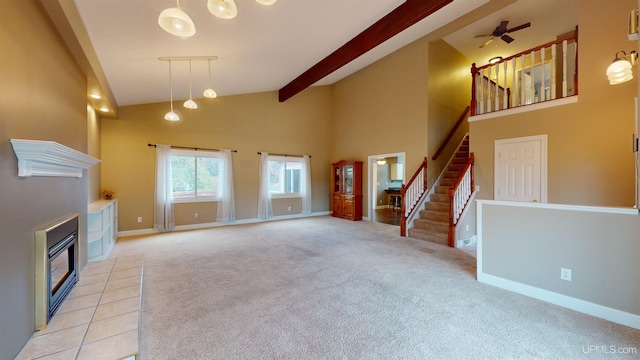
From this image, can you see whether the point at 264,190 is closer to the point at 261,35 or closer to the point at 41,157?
the point at 261,35

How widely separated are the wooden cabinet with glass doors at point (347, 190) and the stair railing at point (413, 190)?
2032mm

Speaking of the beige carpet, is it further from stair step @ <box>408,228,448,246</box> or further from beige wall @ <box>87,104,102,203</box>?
beige wall @ <box>87,104,102,203</box>

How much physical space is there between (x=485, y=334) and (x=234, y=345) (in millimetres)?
2002

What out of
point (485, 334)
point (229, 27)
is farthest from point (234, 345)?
point (229, 27)

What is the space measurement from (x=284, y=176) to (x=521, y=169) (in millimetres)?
5854

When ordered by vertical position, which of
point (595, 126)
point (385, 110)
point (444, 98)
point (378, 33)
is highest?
point (378, 33)

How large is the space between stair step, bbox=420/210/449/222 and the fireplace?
568 centimetres

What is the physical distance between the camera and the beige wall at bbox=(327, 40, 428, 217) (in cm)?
605

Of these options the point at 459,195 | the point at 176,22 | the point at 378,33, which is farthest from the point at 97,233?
the point at 459,195

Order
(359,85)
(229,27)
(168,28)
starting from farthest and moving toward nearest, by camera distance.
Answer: (359,85) → (229,27) → (168,28)

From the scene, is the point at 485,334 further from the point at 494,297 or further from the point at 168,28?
the point at 168,28

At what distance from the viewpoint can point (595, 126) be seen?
141 inches

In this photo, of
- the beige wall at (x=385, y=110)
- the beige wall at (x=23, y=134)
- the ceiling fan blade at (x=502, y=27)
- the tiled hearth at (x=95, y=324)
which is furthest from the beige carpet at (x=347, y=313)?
the ceiling fan blade at (x=502, y=27)

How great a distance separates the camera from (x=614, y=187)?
3453mm
